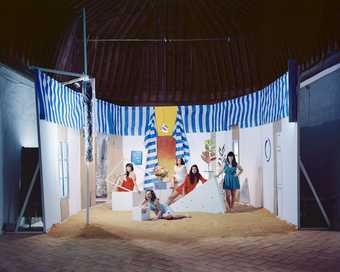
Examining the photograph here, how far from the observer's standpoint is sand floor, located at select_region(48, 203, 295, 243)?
764 cm

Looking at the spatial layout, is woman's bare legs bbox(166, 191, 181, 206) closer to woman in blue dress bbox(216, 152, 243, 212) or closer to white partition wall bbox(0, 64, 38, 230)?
woman in blue dress bbox(216, 152, 243, 212)

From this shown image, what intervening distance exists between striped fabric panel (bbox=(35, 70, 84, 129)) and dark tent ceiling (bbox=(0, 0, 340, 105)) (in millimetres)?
812

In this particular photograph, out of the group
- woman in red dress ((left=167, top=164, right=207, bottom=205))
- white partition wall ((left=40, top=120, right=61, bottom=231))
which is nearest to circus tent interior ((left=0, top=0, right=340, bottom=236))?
white partition wall ((left=40, top=120, right=61, bottom=231))

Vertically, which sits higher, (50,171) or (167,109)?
(167,109)

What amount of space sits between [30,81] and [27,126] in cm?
95

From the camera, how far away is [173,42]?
14.5 metres

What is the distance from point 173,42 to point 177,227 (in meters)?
7.72

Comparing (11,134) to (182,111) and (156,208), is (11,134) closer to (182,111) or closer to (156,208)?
(156,208)

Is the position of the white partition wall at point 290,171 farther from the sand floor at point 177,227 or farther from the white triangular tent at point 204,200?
the white triangular tent at point 204,200

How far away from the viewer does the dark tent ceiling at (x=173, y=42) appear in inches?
370

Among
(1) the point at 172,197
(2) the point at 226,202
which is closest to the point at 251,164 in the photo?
(2) the point at 226,202

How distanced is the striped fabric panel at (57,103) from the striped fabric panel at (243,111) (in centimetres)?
434

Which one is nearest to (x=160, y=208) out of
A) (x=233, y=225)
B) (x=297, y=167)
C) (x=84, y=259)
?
(x=233, y=225)

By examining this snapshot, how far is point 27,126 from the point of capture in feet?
30.4
